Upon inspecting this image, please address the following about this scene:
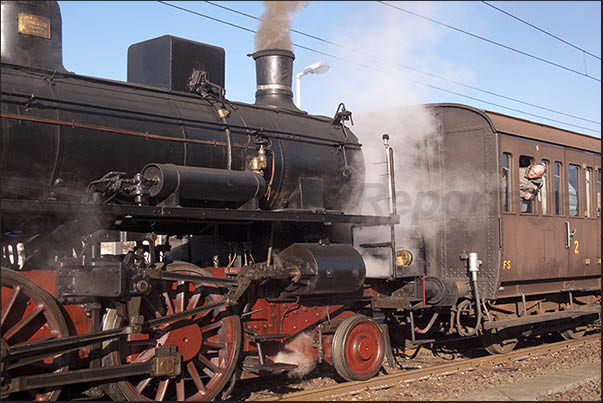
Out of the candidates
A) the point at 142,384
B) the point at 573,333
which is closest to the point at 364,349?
the point at 142,384

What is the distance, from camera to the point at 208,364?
20.4ft

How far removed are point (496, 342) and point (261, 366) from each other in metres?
4.49

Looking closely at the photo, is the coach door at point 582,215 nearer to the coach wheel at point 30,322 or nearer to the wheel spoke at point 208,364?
the wheel spoke at point 208,364

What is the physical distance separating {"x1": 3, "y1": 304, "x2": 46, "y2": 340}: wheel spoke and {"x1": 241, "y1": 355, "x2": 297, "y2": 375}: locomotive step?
217 cm

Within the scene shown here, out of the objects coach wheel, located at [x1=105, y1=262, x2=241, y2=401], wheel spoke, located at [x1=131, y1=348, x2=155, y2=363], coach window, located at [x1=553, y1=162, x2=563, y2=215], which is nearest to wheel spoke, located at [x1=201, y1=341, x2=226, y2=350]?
coach wheel, located at [x1=105, y1=262, x2=241, y2=401]

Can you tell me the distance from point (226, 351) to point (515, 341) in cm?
530

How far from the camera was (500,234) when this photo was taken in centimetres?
873

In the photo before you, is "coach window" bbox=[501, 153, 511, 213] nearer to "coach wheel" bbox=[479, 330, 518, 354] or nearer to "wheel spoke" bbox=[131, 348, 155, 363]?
"coach wheel" bbox=[479, 330, 518, 354]

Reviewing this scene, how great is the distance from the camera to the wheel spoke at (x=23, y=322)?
497cm

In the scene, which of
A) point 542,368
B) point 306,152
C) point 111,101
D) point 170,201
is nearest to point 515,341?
point 542,368

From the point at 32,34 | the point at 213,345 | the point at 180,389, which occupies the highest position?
the point at 32,34

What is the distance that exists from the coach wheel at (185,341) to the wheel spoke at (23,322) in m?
0.58

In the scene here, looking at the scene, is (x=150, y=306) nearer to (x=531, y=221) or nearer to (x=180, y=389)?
(x=180, y=389)

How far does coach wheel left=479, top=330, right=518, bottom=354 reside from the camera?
955 centimetres
